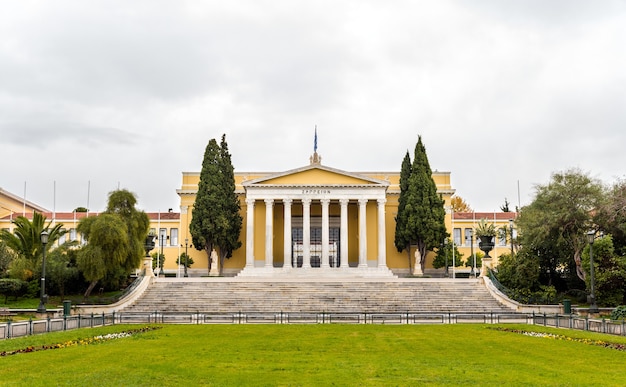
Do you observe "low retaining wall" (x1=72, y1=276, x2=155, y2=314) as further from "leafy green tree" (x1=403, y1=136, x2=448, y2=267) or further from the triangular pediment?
"leafy green tree" (x1=403, y1=136, x2=448, y2=267)

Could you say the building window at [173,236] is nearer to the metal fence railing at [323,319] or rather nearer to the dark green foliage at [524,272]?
the metal fence railing at [323,319]

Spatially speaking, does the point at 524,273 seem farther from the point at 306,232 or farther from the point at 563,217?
the point at 306,232

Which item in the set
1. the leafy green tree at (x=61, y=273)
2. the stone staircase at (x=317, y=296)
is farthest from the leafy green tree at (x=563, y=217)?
the leafy green tree at (x=61, y=273)

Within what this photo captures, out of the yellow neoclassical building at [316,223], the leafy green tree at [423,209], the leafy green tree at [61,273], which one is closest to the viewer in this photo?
the leafy green tree at [61,273]

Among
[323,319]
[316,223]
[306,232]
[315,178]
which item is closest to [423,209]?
[315,178]

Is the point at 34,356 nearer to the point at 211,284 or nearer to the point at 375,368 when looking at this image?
the point at 375,368

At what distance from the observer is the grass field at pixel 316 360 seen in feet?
45.0

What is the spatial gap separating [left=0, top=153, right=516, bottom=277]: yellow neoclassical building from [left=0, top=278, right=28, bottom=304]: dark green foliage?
1633cm

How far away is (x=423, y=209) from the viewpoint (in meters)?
57.2

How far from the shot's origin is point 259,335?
25109 millimetres

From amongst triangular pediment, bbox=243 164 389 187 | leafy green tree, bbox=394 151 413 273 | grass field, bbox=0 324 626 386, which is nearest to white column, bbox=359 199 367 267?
triangular pediment, bbox=243 164 389 187

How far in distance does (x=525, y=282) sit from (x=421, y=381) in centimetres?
3336

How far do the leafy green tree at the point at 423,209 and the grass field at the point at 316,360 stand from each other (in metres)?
31.5

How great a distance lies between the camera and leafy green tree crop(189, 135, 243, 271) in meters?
57.2
